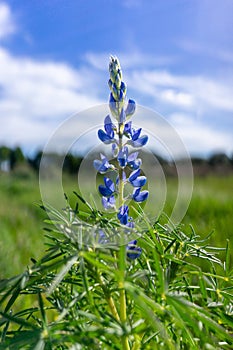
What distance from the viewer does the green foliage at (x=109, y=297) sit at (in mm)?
696

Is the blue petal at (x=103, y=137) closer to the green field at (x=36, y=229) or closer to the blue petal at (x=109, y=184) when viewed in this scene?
the blue petal at (x=109, y=184)

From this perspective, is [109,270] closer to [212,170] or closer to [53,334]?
[53,334]

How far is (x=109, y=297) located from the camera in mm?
846

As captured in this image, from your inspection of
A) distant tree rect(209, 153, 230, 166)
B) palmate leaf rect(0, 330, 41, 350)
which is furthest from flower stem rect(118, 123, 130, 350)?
distant tree rect(209, 153, 230, 166)

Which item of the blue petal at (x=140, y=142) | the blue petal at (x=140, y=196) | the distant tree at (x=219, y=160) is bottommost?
the blue petal at (x=140, y=196)

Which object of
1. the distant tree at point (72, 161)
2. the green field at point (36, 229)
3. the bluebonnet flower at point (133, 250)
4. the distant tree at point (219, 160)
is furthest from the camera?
the distant tree at point (219, 160)

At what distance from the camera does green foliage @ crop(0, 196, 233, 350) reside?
696 mm

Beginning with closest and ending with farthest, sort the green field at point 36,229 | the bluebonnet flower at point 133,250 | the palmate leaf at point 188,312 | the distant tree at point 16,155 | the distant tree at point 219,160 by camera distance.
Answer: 1. the palmate leaf at point 188,312
2. the bluebonnet flower at point 133,250
3. the green field at point 36,229
4. the distant tree at point 219,160
5. the distant tree at point 16,155

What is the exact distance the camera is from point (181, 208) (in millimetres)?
1036

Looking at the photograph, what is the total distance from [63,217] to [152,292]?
20cm

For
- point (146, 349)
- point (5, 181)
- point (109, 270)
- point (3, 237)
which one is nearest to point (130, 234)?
point (109, 270)

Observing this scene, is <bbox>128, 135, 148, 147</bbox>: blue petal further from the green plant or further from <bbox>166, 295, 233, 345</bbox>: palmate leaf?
<bbox>166, 295, 233, 345</bbox>: palmate leaf

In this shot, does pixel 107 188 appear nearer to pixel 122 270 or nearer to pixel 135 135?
pixel 135 135

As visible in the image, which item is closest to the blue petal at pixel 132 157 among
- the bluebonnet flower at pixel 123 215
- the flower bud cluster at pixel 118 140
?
the flower bud cluster at pixel 118 140
